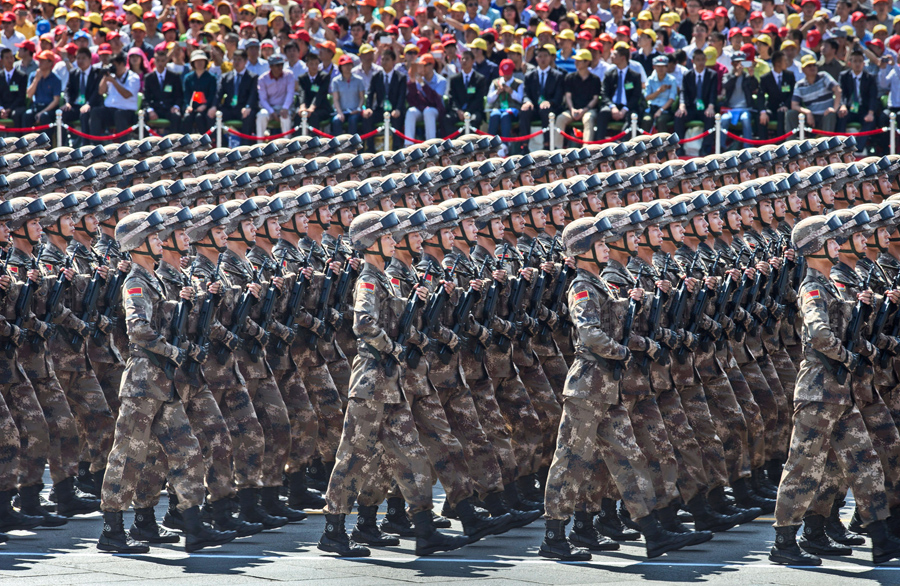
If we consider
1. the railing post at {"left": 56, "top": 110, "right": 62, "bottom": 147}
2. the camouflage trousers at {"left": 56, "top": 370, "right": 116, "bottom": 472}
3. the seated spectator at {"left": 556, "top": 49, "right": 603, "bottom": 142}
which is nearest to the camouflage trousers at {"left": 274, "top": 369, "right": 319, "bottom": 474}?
the camouflage trousers at {"left": 56, "top": 370, "right": 116, "bottom": 472}

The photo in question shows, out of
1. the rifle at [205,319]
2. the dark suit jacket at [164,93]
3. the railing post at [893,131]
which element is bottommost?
the rifle at [205,319]

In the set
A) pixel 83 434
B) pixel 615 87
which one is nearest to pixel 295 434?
pixel 83 434

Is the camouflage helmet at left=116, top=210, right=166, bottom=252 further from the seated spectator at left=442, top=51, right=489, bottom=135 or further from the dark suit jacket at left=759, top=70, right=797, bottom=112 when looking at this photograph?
the dark suit jacket at left=759, top=70, right=797, bottom=112

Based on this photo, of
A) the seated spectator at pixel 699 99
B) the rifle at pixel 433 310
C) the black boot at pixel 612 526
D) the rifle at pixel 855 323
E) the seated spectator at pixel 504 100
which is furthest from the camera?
the seated spectator at pixel 504 100

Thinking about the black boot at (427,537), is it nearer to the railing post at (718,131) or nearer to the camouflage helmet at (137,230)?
the camouflage helmet at (137,230)

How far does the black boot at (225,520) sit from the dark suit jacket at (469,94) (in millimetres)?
9446

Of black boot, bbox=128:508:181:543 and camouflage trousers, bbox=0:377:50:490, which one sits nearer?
black boot, bbox=128:508:181:543

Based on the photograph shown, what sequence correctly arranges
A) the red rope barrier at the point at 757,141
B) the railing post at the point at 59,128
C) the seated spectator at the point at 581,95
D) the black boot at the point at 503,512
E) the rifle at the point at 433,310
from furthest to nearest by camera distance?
the railing post at the point at 59,128
the seated spectator at the point at 581,95
the red rope barrier at the point at 757,141
the black boot at the point at 503,512
the rifle at the point at 433,310

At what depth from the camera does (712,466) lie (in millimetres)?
9234

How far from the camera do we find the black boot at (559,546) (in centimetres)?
838

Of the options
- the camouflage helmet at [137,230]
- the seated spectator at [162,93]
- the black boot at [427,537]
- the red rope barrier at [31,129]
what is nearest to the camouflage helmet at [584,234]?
the black boot at [427,537]

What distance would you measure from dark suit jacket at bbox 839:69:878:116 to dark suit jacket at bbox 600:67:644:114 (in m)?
2.26

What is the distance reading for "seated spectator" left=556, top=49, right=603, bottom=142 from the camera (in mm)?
17172

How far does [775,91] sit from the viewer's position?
666 inches
